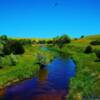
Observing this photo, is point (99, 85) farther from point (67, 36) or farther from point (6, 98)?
point (67, 36)

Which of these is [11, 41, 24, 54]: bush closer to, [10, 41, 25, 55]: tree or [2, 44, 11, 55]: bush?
[10, 41, 25, 55]: tree

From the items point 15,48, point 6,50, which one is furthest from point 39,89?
point 15,48

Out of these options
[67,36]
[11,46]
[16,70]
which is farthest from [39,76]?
[67,36]

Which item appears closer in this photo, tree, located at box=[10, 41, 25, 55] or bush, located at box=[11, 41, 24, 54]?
tree, located at box=[10, 41, 25, 55]

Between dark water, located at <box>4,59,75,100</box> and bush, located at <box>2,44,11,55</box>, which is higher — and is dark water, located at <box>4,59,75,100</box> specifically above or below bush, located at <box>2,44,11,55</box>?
below

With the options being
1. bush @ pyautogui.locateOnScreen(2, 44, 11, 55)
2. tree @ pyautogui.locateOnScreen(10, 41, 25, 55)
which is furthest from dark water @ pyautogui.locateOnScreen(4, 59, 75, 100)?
tree @ pyautogui.locateOnScreen(10, 41, 25, 55)

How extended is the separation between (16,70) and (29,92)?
43.1 feet

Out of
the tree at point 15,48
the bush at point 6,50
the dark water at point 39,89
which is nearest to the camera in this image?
the dark water at point 39,89

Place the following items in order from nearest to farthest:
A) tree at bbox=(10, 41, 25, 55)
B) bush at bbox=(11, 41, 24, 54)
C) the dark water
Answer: the dark water, tree at bbox=(10, 41, 25, 55), bush at bbox=(11, 41, 24, 54)

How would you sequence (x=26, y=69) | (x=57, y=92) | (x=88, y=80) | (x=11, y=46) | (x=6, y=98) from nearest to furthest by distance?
(x=6, y=98) → (x=57, y=92) → (x=88, y=80) → (x=26, y=69) → (x=11, y=46)

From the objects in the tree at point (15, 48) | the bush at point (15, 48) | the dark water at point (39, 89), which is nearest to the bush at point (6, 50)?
the tree at point (15, 48)

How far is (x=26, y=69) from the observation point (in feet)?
186

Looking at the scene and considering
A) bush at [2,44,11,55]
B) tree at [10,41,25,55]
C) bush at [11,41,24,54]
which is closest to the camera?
bush at [2,44,11,55]

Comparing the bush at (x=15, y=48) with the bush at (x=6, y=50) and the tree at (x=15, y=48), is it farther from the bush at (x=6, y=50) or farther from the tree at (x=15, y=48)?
the bush at (x=6, y=50)
